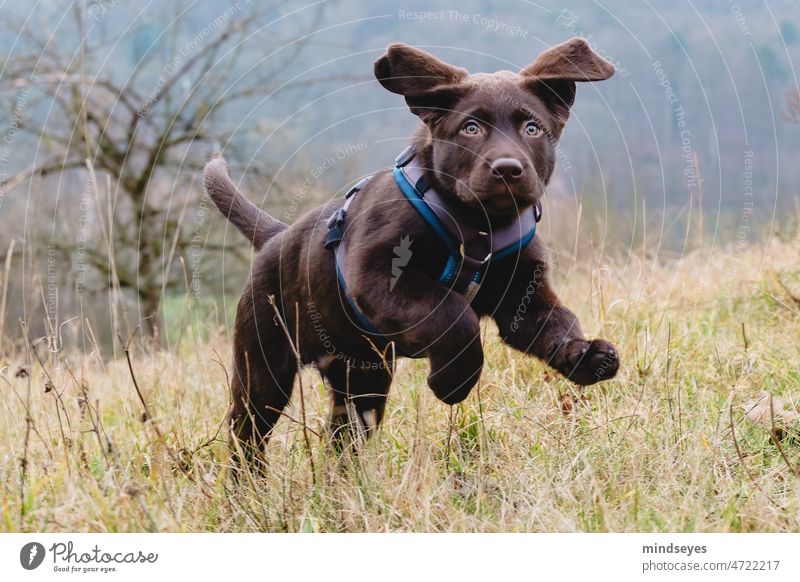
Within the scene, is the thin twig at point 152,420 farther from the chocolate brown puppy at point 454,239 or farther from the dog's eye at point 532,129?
the dog's eye at point 532,129

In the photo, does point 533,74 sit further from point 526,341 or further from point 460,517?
point 460,517

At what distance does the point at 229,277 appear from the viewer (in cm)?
1123

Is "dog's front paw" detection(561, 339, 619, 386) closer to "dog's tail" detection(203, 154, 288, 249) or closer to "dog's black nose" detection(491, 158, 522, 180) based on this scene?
"dog's black nose" detection(491, 158, 522, 180)

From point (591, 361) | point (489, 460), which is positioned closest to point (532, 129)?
point (591, 361)

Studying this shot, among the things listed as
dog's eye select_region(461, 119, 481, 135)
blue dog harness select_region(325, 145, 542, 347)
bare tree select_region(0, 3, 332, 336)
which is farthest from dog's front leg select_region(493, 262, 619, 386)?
bare tree select_region(0, 3, 332, 336)

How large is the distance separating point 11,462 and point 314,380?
168 cm

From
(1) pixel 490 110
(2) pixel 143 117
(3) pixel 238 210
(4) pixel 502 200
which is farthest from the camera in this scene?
(2) pixel 143 117

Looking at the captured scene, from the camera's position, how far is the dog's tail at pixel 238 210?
4117 millimetres

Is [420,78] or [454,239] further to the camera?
[420,78]

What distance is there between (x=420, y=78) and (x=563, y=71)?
1.72 ft

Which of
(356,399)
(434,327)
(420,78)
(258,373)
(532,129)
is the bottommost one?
(356,399)

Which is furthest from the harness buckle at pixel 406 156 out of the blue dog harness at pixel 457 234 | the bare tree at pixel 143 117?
the bare tree at pixel 143 117

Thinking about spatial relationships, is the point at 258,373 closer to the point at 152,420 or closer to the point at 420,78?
the point at 152,420

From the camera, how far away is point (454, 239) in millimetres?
3154
